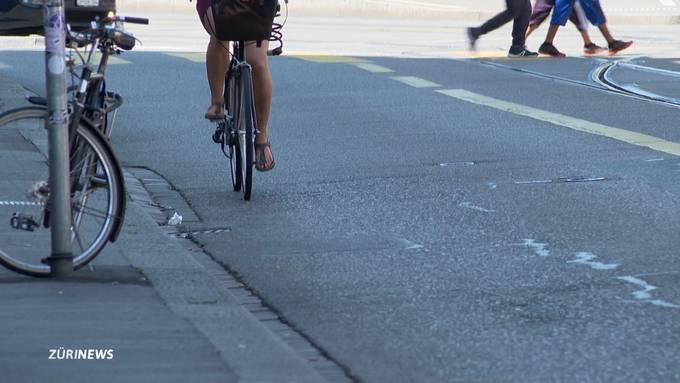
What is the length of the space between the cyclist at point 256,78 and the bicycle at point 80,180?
6.49ft

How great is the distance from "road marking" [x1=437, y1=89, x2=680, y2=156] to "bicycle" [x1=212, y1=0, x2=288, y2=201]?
9.50ft

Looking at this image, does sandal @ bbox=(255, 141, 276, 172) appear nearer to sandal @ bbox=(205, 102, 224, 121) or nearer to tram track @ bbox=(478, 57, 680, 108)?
sandal @ bbox=(205, 102, 224, 121)

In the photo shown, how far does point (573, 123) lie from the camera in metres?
11.1

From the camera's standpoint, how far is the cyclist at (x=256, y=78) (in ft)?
26.4

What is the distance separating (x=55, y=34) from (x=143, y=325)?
47.1 inches

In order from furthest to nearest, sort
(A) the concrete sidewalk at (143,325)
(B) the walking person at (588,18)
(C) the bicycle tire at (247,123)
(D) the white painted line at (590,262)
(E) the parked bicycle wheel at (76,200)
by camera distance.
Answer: (B) the walking person at (588,18) < (C) the bicycle tire at (247,123) < (D) the white painted line at (590,262) < (E) the parked bicycle wheel at (76,200) < (A) the concrete sidewalk at (143,325)

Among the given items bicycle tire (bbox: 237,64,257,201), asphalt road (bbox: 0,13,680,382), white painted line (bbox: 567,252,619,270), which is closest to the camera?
asphalt road (bbox: 0,13,680,382)

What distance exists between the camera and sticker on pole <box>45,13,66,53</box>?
5.50 meters

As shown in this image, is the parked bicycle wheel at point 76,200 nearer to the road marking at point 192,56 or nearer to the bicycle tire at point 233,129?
the bicycle tire at point 233,129

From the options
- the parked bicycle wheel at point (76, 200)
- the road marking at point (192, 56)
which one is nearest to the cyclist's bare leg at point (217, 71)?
the parked bicycle wheel at point (76, 200)

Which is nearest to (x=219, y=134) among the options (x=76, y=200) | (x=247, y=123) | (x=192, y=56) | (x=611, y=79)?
(x=247, y=123)

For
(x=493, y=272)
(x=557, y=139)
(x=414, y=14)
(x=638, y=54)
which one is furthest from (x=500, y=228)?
(x=414, y=14)

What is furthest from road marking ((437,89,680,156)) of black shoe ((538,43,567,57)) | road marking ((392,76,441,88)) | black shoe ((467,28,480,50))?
black shoe ((467,28,480,50))

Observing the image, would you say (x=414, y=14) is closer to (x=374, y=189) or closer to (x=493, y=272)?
(x=374, y=189)
